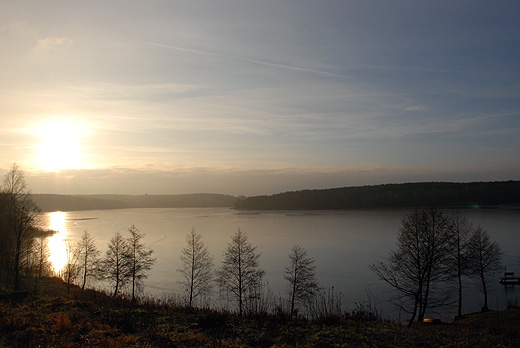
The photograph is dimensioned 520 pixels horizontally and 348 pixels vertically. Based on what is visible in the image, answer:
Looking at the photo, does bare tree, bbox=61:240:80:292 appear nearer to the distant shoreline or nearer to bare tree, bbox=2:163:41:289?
bare tree, bbox=2:163:41:289

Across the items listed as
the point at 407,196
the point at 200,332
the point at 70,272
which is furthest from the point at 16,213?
the point at 407,196

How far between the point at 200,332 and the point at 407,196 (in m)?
116

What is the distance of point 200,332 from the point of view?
33.4ft

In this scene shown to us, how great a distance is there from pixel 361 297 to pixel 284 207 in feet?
401

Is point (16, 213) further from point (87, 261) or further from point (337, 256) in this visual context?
point (337, 256)

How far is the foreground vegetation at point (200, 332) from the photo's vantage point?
8742 millimetres

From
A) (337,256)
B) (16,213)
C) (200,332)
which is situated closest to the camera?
(200,332)

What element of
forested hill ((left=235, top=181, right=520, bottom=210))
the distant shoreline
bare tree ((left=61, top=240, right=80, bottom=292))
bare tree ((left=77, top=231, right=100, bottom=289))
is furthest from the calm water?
forested hill ((left=235, top=181, right=520, bottom=210))

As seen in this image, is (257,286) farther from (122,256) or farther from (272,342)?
(272,342)

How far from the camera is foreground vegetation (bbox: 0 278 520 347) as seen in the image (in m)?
8.74

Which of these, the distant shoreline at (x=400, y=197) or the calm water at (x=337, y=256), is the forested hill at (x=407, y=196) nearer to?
the distant shoreline at (x=400, y=197)

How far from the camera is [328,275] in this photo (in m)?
29.4

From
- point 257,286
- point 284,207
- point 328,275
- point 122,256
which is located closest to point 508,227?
point 328,275

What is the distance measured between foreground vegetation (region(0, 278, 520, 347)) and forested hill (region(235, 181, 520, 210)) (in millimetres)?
98373
